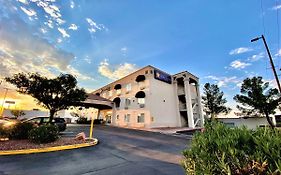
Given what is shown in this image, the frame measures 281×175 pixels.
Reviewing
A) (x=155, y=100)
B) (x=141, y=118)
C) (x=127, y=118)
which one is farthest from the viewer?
(x=127, y=118)

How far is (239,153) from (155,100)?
2670 centimetres

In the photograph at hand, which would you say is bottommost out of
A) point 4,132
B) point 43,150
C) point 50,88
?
point 43,150

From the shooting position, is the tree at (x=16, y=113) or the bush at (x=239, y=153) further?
the tree at (x=16, y=113)

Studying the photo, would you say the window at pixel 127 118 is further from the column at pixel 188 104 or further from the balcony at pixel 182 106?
the column at pixel 188 104

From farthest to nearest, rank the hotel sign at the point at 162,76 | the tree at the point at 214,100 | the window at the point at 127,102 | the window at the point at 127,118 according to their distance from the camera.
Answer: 1. the tree at the point at 214,100
2. the window at the point at 127,102
3. the window at the point at 127,118
4. the hotel sign at the point at 162,76

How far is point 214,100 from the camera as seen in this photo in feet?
140

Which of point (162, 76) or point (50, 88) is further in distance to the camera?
point (162, 76)

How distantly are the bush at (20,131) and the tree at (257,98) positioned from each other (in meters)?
38.6

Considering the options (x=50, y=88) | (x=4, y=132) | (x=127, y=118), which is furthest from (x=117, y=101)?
(x=4, y=132)

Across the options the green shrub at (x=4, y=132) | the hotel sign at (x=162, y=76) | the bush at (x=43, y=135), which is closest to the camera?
the bush at (x=43, y=135)

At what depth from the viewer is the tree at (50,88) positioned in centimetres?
1202

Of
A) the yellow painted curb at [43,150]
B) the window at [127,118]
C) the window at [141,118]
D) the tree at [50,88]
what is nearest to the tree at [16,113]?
the window at [127,118]

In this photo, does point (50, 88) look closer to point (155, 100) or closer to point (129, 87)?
point (155, 100)

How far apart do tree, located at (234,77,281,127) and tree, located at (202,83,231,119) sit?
6.04m
